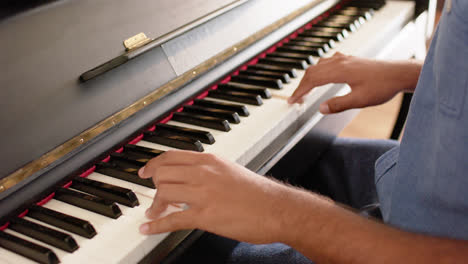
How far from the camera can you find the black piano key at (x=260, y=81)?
43.7 inches

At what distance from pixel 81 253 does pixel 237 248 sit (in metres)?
0.32

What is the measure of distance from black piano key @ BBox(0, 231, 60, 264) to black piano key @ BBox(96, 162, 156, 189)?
19cm

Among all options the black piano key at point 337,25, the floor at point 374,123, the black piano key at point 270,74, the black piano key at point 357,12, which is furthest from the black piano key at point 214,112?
the floor at point 374,123

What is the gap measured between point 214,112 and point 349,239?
45 cm

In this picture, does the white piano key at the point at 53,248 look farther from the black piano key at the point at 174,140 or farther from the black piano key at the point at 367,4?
the black piano key at the point at 367,4

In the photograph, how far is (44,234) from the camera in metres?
0.67

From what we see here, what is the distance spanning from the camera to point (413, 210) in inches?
26.7

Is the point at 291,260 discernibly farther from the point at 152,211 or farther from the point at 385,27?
the point at 385,27

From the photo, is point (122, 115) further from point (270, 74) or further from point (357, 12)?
point (357, 12)

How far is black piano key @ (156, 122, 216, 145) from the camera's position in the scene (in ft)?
2.88

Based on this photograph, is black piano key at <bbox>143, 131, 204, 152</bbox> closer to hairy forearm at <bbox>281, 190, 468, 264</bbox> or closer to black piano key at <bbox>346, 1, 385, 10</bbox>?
hairy forearm at <bbox>281, 190, 468, 264</bbox>

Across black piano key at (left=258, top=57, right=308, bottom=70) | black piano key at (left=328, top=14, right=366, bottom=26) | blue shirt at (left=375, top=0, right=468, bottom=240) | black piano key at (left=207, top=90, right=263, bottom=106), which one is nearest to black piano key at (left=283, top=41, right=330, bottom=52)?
black piano key at (left=258, top=57, right=308, bottom=70)

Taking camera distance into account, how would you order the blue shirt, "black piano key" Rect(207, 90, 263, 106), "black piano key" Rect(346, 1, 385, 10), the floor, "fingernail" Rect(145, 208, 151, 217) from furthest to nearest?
the floor
"black piano key" Rect(346, 1, 385, 10)
"black piano key" Rect(207, 90, 263, 106)
"fingernail" Rect(145, 208, 151, 217)
the blue shirt

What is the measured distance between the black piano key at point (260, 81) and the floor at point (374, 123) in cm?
137
